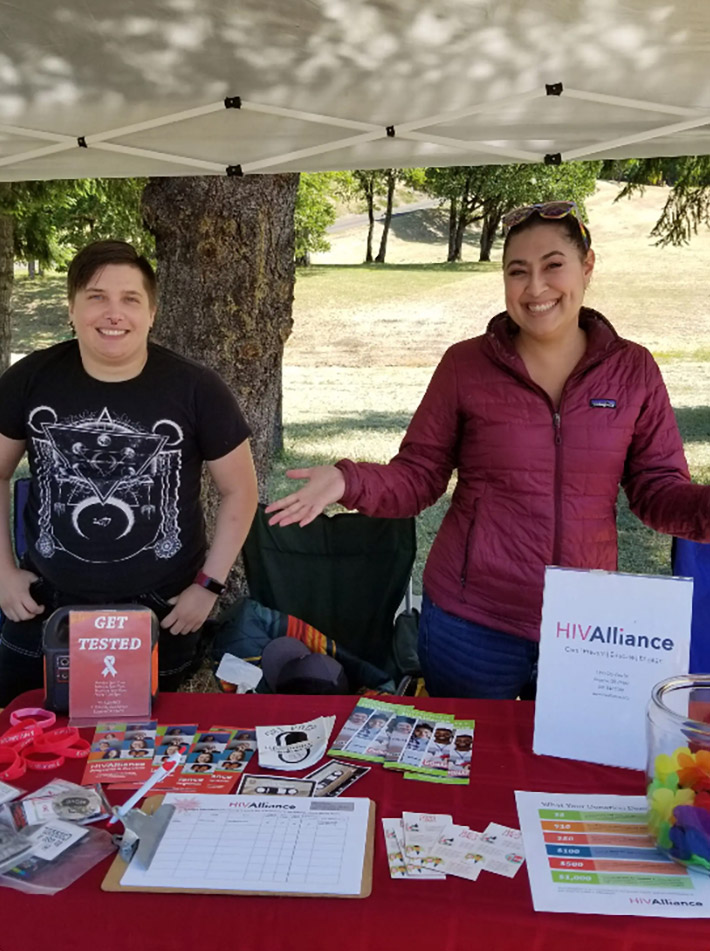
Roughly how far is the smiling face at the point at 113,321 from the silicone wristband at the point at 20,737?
86cm

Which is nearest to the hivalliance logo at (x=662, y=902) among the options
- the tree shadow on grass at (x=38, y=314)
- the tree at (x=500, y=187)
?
the tree at (x=500, y=187)

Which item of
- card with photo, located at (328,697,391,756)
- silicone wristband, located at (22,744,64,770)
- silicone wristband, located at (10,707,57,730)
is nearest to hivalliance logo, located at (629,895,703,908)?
card with photo, located at (328,697,391,756)

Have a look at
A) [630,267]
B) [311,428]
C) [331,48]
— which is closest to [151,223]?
[331,48]

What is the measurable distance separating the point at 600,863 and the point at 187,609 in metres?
1.22

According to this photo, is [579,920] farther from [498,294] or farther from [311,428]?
[498,294]

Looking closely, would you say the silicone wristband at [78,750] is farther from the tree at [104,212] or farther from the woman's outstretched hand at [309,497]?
the tree at [104,212]

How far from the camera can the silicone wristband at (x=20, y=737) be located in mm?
1577

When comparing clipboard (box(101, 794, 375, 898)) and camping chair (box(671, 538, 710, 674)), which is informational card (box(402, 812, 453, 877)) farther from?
camping chair (box(671, 538, 710, 674))

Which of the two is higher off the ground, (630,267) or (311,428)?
(630,267)

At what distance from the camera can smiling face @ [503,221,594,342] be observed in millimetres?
1958

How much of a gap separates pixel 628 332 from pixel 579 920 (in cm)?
1639

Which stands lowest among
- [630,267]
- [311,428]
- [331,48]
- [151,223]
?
[311,428]

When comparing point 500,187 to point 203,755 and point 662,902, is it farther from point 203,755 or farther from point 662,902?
point 662,902

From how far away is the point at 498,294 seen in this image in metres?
19.8
